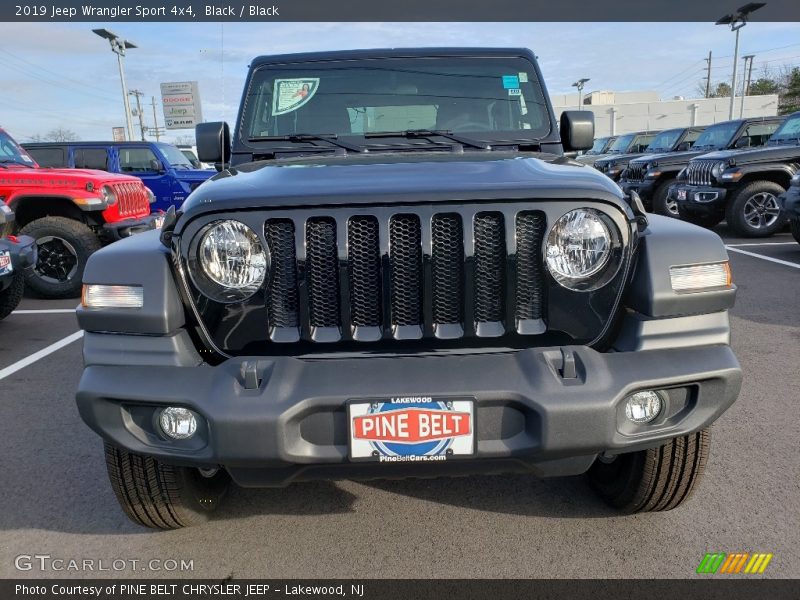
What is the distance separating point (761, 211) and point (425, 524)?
897 centimetres

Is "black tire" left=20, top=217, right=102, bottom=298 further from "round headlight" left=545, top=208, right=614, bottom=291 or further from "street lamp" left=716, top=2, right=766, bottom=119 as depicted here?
"street lamp" left=716, top=2, right=766, bottom=119

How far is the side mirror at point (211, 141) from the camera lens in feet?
10.4

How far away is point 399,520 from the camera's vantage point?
248 cm

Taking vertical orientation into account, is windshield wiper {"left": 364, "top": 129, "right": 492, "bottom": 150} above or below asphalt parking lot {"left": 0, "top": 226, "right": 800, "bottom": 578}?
above

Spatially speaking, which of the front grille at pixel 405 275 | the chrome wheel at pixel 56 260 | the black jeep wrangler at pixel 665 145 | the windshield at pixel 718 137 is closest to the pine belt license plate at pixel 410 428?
the front grille at pixel 405 275

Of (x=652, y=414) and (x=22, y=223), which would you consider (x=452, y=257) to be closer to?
(x=652, y=414)

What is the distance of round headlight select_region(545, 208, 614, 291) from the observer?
1998 millimetres

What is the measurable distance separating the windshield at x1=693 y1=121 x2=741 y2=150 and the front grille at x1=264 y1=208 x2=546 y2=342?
1040 centimetres

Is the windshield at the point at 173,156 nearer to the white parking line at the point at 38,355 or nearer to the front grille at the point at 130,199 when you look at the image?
the front grille at the point at 130,199

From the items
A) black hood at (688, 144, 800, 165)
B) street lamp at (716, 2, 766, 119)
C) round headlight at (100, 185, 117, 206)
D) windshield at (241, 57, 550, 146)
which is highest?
street lamp at (716, 2, 766, 119)

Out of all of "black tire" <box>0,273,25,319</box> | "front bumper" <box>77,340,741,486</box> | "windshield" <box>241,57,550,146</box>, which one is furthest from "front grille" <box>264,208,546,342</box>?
"black tire" <box>0,273,25,319</box>

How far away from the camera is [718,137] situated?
1138 cm
